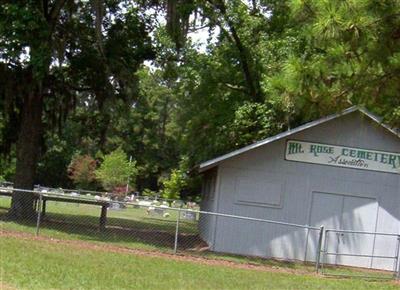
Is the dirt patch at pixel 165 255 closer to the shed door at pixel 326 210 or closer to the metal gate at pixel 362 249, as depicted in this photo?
the metal gate at pixel 362 249

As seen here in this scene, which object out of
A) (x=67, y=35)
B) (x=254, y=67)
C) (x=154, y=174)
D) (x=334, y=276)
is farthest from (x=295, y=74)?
(x=154, y=174)

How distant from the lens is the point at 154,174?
83000mm

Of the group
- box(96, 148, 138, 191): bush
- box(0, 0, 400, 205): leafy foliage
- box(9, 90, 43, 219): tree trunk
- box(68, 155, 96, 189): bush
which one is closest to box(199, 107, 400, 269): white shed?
box(0, 0, 400, 205): leafy foliage

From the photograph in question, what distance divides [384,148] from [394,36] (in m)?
11.4

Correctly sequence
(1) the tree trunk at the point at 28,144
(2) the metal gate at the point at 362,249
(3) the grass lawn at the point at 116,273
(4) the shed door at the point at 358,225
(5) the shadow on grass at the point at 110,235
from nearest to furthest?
(3) the grass lawn at the point at 116,273 < (5) the shadow on grass at the point at 110,235 < (2) the metal gate at the point at 362,249 < (4) the shed door at the point at 358,225 < (1) the tree trunk at the point at 28,144

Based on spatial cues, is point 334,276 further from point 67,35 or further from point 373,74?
point 67,35

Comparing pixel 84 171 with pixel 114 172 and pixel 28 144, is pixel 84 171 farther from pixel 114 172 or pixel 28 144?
pixel 28 144

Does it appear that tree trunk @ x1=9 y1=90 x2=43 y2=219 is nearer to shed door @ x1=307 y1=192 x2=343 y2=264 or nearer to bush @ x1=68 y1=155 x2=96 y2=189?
shed door @ x1=307 y1=192 x2=343 y2=264

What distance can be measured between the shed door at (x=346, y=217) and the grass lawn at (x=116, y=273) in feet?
12.1

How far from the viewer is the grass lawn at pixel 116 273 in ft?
36.7

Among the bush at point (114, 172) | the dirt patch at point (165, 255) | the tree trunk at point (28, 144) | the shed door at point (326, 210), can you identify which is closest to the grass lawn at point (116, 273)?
the dirt patch at point (165, 255)

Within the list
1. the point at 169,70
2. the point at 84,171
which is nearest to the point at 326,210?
the point at 169,70

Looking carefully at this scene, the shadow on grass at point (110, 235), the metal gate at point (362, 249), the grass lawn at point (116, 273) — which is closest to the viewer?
the grass lawn at point (116, 273)

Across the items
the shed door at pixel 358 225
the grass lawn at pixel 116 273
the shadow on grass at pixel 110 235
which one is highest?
the shed door at pixel 358 225
